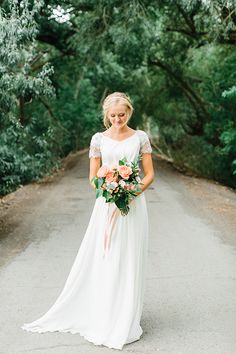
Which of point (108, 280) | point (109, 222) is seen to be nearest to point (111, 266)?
point (108, 280)

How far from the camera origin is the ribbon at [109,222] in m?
5.20

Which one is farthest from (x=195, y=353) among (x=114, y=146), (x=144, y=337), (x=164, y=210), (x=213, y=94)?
(x=213, y=94)

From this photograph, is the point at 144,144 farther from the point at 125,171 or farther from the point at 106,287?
the point at 106,287

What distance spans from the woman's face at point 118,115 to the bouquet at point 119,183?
13.6 inches

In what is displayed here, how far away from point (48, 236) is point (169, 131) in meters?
21.8

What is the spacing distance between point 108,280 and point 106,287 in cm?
7

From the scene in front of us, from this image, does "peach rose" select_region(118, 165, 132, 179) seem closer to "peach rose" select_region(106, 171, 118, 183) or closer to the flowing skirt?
"peach rose" select_region(106, 171, 118, 183)

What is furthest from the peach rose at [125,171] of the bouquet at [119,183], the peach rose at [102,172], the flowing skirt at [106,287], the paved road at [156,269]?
the paved road at [156,269]

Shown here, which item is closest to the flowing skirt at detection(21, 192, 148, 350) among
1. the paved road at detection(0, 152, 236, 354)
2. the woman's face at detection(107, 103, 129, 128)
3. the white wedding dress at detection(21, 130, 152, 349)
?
the white wedding dress at detection(21, 130, 152, 349)

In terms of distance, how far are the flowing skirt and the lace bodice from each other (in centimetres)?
41

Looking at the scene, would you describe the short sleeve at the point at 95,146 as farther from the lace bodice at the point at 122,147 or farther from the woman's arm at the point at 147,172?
the woman's arm at the point at 147,172

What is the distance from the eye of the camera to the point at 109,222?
17.2ft

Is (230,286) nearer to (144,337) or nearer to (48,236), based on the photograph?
(144,337)

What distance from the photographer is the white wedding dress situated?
5.04 m
